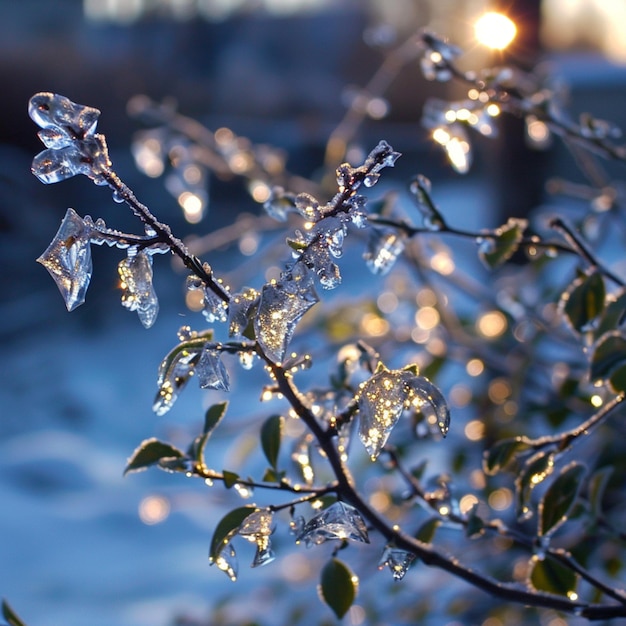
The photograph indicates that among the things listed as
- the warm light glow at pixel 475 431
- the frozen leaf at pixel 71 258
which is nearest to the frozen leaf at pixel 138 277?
the frozen leaf at pixel 71 258

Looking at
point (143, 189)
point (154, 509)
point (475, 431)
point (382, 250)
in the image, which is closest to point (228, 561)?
point (382, 250)

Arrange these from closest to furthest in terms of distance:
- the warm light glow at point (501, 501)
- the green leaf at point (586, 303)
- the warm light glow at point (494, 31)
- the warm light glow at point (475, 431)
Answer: the green leaf at point (586, 303) → the warm light glow at point (494, 31) → the warm light glow at point (475, 431) → the warm light glow at point (501, 501)

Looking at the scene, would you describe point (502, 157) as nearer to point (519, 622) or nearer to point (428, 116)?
point (519, 622)

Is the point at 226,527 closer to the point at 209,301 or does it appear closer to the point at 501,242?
the point at 209,301

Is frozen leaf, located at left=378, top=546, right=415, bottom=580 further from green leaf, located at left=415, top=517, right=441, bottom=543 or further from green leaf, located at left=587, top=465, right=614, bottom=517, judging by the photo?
green leaf, located at left=587, top=465, right=614, bottom=517

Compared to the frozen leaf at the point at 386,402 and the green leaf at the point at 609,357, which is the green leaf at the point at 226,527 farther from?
the green leaf at the point at 609,357

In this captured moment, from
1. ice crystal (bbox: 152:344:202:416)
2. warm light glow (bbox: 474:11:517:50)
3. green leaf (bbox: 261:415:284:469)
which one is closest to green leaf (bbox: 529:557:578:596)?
green leaf (bbox: 261:415:284:469)

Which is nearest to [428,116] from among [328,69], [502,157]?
[502,157]
